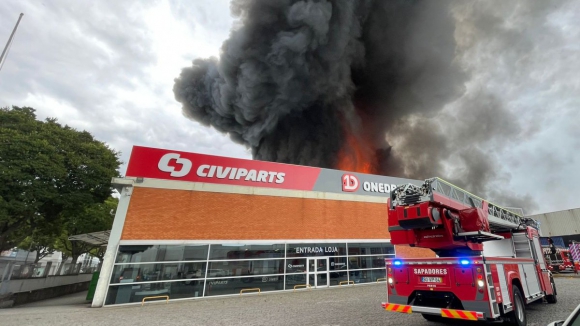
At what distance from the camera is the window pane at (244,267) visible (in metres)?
12.2

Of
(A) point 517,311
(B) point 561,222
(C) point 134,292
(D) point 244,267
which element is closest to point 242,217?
(D) point 244,267

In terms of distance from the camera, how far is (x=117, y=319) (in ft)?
25.7

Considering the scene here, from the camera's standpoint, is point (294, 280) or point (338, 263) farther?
point (338, 263)

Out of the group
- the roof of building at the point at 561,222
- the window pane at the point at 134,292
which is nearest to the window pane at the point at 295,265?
the window pane at the point at 134,292

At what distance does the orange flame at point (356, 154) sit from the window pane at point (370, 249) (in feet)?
48.6

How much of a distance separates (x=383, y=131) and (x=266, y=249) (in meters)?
29.8

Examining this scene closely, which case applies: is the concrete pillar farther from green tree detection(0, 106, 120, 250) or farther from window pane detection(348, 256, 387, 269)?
window pane detection(348, 256, 387, 269)

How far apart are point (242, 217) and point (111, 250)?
5.33 metres

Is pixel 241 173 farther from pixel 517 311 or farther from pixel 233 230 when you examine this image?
pixel 517 311

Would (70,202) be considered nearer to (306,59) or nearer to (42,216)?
(42,216)

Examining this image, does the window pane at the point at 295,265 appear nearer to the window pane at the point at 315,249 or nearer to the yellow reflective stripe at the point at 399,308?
the window pane at the point at 315,249

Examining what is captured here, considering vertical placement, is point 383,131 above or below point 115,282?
above

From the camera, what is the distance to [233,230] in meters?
12.9

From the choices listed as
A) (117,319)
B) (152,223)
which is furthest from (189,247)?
(117,319)
